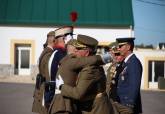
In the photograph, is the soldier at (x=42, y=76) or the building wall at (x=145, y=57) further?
the building wall at (x=145, y=57)

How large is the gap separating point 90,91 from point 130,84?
107 cm

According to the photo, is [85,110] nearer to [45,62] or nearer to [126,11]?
[45,62]

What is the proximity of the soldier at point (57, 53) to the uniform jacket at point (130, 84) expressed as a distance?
971 mm

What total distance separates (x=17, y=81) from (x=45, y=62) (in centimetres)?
2212

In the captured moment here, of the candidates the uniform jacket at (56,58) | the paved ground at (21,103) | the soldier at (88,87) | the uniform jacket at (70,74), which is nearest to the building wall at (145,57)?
the paved ground at (21,103)

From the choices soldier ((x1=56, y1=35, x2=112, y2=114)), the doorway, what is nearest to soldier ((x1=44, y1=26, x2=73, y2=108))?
soldier ((x1=56, y1=35, x2=112, y2=114))

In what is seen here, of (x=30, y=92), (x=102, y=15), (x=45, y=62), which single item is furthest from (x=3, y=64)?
(x=45, y=62)

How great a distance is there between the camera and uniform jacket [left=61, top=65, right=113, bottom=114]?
16.4 feet

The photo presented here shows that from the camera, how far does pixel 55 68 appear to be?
697 centimetres

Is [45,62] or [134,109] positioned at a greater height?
[45,62]

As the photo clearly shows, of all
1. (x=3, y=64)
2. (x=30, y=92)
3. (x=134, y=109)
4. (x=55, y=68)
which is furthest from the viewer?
(x=3, y=64)

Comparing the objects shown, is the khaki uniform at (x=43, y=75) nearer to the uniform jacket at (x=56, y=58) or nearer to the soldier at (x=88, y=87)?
the uniform jacket at (x=56, y=58)

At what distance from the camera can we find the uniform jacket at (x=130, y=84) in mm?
5957

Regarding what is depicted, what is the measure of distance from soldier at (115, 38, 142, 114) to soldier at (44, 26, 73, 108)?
92 centimetres
